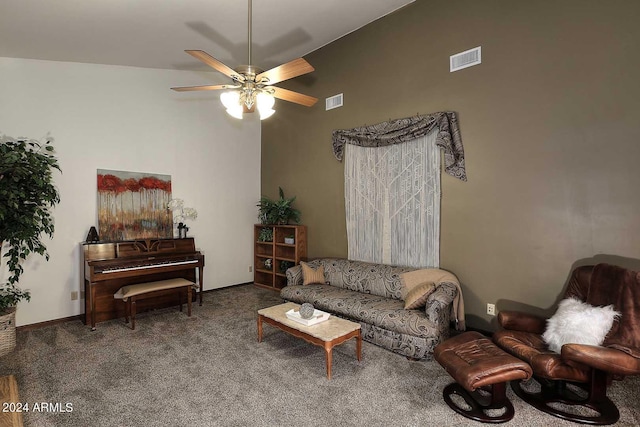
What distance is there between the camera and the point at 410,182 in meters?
4.13

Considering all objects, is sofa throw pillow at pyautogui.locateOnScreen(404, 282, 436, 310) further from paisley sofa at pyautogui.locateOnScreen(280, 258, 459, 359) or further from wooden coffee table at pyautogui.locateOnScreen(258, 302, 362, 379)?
wooden coffee table at pyautogui.locateOnScreen(258, 302, 362, 379)

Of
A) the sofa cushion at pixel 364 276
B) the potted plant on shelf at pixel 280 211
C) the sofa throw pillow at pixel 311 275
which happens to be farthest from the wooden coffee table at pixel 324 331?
the potted plant on shelf at pixel 280 211

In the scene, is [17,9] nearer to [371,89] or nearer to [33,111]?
[33,111]

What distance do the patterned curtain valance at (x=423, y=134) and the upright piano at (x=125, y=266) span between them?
2900 mm

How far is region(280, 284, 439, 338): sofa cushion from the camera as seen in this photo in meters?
3.17

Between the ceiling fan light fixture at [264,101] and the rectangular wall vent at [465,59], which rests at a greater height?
the rectangular wall vent at [465,59]

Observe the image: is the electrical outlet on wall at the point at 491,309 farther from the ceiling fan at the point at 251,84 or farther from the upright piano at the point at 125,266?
the upright piano at the point at 125,266

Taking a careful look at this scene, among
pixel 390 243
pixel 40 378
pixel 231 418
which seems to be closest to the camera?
pixel 231 418

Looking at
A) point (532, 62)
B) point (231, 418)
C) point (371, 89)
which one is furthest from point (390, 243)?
point (231, 418)

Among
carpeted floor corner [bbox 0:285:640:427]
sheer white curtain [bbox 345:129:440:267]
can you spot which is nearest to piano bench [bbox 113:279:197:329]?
carpeted floor corner [bbox 0:285:640:427]

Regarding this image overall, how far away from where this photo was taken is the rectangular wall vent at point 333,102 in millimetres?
4941

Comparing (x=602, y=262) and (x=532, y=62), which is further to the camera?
(x=532, y=62)

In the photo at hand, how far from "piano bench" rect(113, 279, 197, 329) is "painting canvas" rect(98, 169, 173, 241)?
0.79 m

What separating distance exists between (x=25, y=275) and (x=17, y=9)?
9.29 ft
